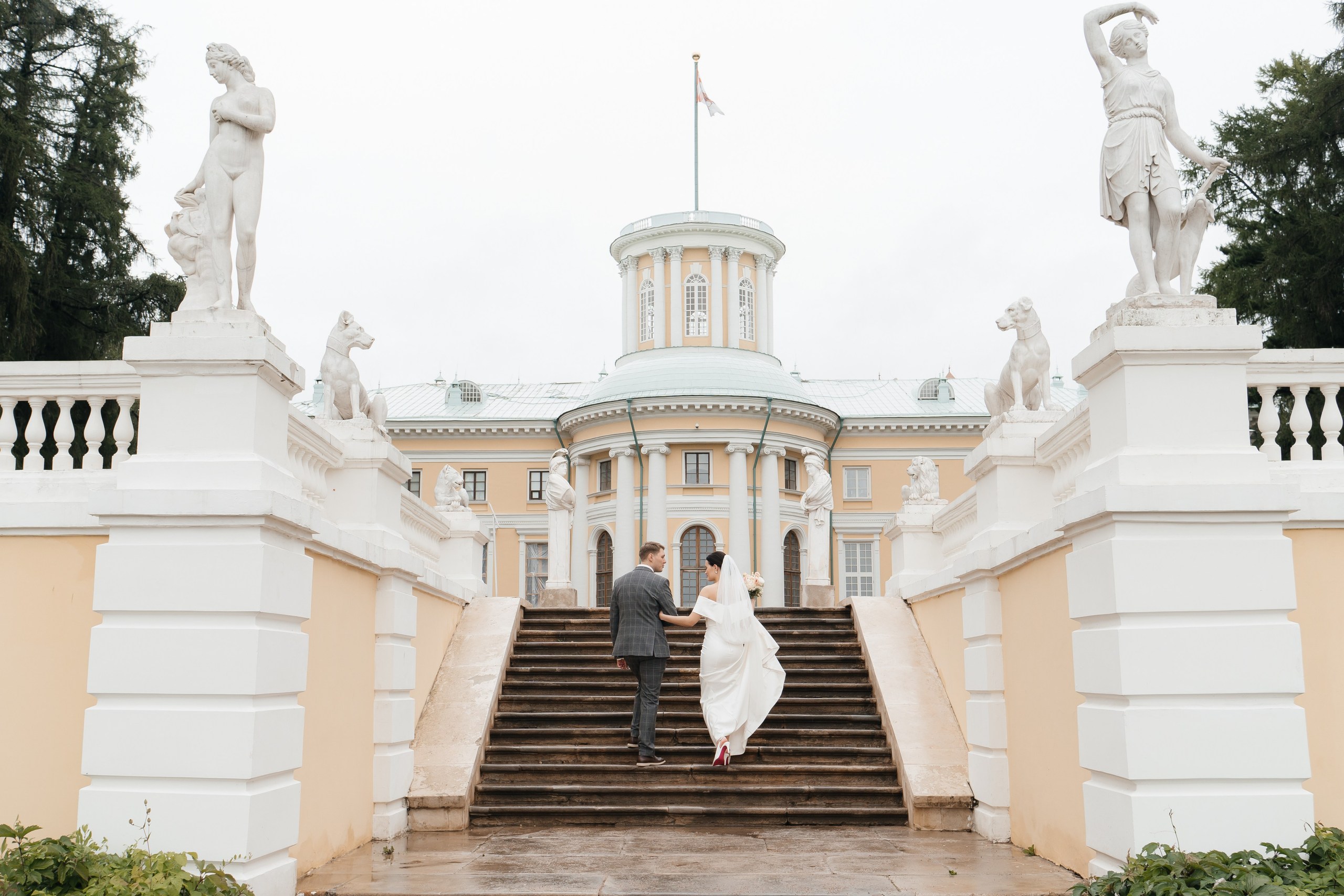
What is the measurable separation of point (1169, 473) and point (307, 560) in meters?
4.47

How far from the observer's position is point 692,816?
8.86 metres

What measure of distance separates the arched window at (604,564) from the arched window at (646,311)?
8.11m

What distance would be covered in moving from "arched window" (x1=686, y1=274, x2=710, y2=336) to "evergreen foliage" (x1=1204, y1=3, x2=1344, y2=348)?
22180 mm

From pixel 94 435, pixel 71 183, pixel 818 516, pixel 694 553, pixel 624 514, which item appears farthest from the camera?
pixel 694 553

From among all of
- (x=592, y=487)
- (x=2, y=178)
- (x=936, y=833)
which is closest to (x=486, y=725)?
(x=936, y=833)

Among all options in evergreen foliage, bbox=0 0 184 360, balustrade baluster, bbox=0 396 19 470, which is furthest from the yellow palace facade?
balustrade baluster, bbox=0 396 19 470

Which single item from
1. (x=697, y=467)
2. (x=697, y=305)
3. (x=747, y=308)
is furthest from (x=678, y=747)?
(x=747, y=308)

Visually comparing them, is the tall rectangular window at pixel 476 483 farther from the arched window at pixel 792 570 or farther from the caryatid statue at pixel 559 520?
the caryatid statue at pixel 559 520

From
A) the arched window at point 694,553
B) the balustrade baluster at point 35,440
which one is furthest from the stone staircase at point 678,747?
the arched window at point 694,553

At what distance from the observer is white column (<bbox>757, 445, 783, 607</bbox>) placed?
38.2m

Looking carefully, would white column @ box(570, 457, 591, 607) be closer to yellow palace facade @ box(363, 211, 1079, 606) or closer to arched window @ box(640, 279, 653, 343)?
yellow palace facade @ box(363, 211, 1079, 606)

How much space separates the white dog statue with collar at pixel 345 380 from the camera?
32.4 ft

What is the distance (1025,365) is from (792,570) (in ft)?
101

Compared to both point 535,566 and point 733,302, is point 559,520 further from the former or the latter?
point 733,302
